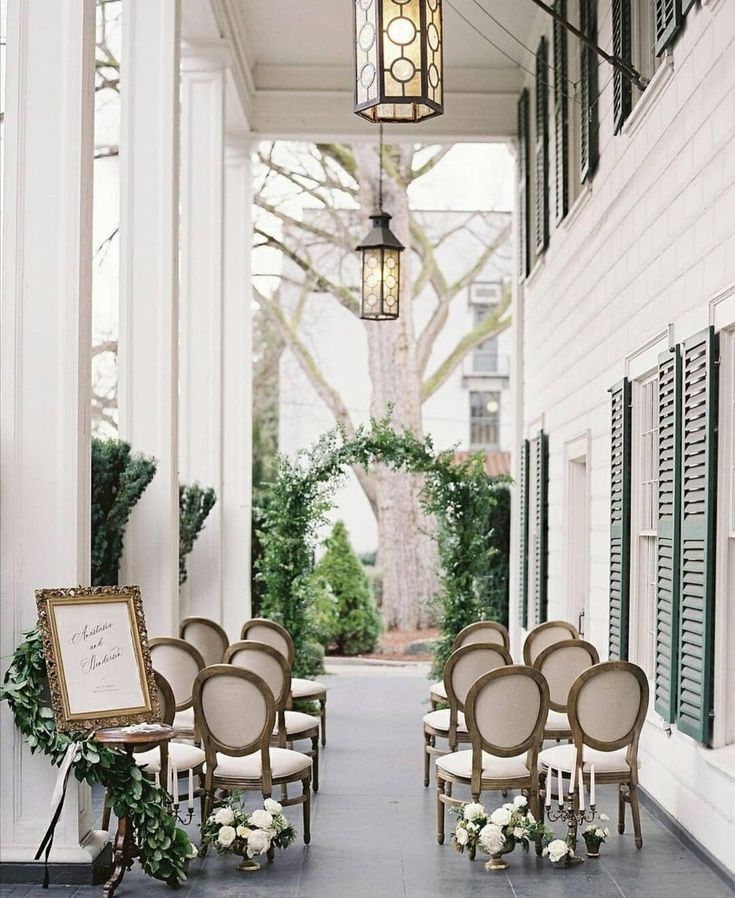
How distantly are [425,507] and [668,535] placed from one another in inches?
203

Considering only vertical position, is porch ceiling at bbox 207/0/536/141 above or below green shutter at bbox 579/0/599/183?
above

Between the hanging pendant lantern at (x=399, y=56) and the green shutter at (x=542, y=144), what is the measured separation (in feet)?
19.4

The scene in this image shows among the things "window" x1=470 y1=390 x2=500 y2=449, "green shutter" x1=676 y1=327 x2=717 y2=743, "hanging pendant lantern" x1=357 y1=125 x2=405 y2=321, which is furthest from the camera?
"window" x1=470 y1=390 x2=500 y2=449

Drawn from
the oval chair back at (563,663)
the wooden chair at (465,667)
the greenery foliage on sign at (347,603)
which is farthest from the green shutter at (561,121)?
the greenery foliage on sign at (347,603)

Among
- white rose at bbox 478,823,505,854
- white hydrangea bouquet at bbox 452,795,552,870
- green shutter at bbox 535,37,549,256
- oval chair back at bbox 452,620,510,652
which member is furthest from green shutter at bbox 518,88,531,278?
white rose at bbox 478,823,505,854

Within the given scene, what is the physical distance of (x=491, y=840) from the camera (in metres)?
5.71

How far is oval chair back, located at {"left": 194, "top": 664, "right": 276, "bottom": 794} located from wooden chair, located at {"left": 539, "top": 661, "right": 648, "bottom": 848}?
1.40 meters

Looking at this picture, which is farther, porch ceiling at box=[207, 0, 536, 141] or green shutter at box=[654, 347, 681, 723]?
porch ceiling at box=[207, 0, 536, 141]

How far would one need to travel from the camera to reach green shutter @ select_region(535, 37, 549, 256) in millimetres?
10742

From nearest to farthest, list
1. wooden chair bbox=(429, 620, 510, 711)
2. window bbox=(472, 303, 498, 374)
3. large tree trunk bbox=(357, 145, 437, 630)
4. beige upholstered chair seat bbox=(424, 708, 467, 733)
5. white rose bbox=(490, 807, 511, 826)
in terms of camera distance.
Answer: white rose bbox=(490, 807, 511, 826), beige upholstered chair seat bbox=(424, 708, 467, 733), wooden chair bbox=(429, 620, 510, 711), large tree trunk bbox=(357, 145, 437, 630), window bbox=(472, 303, 498, 374)

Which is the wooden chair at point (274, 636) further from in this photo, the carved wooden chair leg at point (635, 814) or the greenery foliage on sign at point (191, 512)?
the carved wooden chair leg at point (635, 814)

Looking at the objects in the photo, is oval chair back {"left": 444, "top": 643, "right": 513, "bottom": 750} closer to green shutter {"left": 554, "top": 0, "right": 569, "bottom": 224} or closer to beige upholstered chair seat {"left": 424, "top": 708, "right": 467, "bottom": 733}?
beige upholstered chair seat {"left": 424, "top": 708, "right": 467, "bottom": 733}

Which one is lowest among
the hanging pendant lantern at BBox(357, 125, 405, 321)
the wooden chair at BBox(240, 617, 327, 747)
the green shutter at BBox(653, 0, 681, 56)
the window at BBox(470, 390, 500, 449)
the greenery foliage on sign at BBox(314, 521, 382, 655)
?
the greenery foliage on sign at BBox(314, 521, 382, 655)

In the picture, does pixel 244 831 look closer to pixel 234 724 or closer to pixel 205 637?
pixel 234 724
